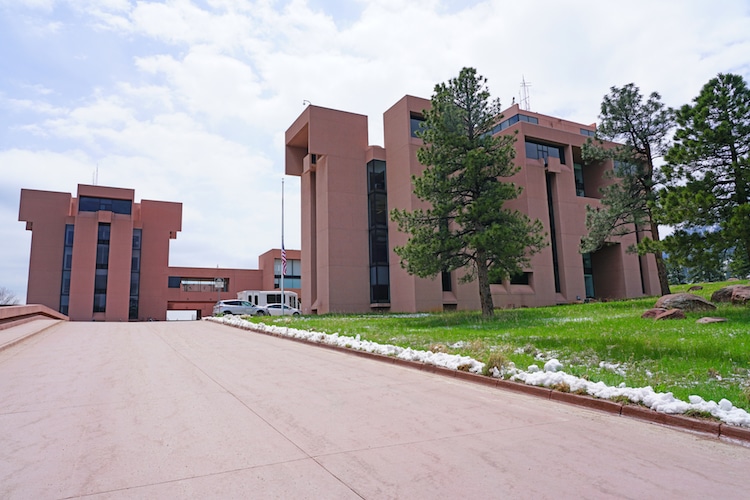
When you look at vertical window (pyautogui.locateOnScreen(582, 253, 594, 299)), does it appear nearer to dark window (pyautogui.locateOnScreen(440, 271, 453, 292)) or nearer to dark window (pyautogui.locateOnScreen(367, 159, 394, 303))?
dark window (pyautogui.locateOnScreen(440, 271, 453, 292))

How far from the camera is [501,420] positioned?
21.1 ft

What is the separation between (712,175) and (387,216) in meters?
25.4

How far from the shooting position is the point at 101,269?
185 feet

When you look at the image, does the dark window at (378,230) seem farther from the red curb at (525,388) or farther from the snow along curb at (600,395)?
the red curb at (525,388)

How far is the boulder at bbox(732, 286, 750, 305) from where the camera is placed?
18516 mm

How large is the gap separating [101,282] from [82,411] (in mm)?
56415

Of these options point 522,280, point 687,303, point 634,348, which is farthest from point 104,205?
point 634,348

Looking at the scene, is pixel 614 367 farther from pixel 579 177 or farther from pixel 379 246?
pixel 579 177

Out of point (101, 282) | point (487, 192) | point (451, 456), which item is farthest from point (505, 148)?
point (101, 282)

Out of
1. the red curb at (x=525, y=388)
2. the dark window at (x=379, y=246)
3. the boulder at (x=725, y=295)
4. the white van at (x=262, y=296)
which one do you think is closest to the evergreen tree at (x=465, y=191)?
the boulder at (x=725, y=295)

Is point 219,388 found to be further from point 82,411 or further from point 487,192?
point 487,192

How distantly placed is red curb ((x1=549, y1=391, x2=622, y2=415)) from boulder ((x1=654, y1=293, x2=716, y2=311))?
13.4 m

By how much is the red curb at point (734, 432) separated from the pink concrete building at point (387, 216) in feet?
97.5

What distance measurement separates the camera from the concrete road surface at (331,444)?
4145 mm
